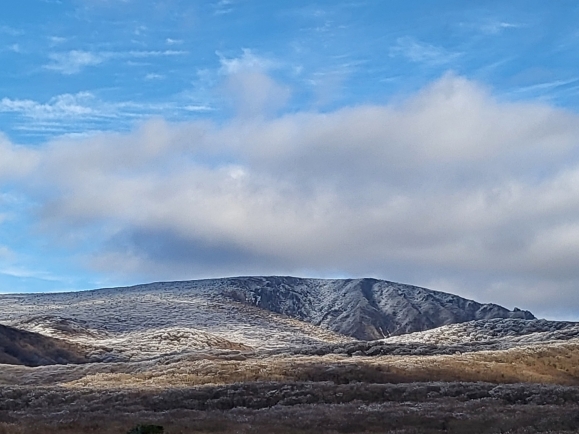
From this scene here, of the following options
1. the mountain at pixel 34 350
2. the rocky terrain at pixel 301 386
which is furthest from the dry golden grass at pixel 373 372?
the mountain at pixel 34 350

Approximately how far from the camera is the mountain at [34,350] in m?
147

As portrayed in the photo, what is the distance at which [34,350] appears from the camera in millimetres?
152875

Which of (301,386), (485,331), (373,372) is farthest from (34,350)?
(301,386)

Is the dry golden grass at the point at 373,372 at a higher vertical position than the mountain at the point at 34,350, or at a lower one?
lower

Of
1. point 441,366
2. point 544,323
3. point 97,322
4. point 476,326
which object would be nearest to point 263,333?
point 97,322

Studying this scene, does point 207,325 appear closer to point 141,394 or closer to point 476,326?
point 476,326

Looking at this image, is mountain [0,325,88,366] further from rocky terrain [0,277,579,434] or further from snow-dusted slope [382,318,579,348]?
snow-dusted slope [382,318,579,348]

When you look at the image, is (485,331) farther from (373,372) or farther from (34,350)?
(34,350)

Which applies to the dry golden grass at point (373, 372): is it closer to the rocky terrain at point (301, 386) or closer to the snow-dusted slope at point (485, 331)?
the rocky terrain at point (301, 386)

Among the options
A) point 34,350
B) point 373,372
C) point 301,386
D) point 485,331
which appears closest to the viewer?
point 301,386

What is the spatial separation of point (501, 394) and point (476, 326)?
108170 millimetres

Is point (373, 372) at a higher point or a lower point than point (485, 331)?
lower

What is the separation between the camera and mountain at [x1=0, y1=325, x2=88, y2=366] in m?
147

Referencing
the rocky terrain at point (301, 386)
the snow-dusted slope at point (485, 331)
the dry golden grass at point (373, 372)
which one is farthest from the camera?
the snow-dusted slope at point (485, 331)
